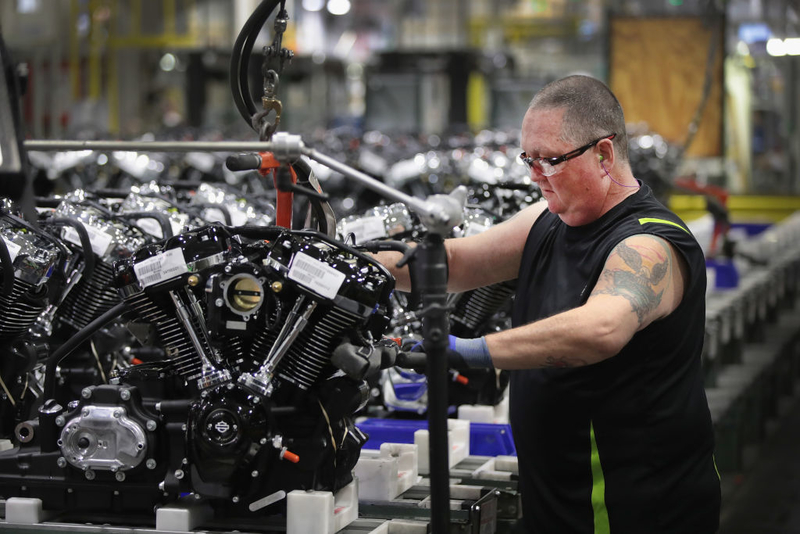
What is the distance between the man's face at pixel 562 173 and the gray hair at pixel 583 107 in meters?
0.02

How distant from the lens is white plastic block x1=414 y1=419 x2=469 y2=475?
11.1 feet

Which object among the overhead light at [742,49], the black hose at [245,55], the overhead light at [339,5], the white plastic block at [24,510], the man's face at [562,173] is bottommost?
the white plastic block at [24,510]

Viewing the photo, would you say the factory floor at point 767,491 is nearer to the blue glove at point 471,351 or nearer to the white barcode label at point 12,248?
the blue glove at point 471,351

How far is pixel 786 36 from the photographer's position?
11727 mm

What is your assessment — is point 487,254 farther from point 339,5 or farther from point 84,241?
point 339,5

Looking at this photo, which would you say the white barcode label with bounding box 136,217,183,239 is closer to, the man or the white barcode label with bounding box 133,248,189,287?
the white barcode label with bounding box 133,248,189,287

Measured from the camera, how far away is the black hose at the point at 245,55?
2.79m

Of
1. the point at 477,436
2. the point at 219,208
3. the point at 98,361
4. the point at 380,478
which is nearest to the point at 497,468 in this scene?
the point at 477,436

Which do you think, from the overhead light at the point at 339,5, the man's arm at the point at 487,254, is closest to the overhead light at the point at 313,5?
the overhead light at the point at 339,5

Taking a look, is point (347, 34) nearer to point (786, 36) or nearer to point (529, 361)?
point (786, 36)

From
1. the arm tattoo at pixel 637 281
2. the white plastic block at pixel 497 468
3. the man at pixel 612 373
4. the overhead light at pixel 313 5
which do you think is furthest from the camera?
the overhead light at pixel 313 5

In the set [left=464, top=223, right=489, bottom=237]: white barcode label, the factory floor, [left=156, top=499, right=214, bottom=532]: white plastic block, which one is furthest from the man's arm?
the factory floor

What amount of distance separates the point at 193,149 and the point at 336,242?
582mm

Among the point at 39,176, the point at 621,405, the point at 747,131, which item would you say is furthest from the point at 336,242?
the point at 747,131
